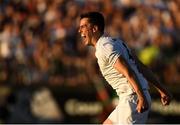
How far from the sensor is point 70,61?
1509 cm

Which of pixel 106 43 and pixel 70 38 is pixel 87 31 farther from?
pixel 70 38

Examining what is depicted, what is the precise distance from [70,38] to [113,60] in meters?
9.16

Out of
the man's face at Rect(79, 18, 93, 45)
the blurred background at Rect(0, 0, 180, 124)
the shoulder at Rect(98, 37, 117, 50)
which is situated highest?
the man's face at Rect(79, 18, 93, 45)

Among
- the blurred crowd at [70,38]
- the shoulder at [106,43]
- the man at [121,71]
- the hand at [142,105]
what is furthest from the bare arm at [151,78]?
the blurred crowd at [70,38]

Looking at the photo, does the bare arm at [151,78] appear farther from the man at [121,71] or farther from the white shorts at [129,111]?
the white shorts at [129,111]

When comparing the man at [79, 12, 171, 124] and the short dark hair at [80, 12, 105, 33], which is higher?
the short dark hair at [80, 12, 105, 33]

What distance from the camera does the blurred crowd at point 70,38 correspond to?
15.0 m

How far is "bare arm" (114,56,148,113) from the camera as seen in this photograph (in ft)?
21.4

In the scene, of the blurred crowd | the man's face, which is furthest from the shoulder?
the blurred crowd

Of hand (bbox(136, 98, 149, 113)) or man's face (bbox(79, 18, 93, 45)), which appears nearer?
hand (bbox(136, 98, 149, 113))

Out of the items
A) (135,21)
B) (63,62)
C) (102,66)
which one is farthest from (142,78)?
(135,21)

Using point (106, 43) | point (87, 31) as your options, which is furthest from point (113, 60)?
point (87, 31)

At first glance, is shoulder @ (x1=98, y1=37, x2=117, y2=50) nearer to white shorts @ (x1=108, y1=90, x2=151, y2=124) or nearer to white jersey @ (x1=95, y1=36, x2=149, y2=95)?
white jersey @ (x1=95, y1=36, x2=149, y2=95)

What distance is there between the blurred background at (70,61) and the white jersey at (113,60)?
7815 millimetres
